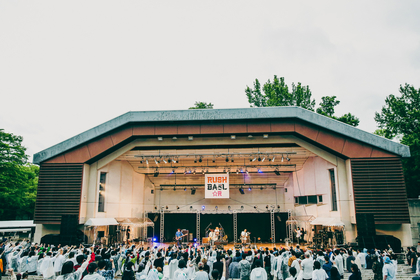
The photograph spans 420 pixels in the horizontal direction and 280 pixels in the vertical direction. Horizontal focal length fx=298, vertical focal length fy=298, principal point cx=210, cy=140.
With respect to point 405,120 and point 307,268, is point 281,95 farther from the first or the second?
point 307,268

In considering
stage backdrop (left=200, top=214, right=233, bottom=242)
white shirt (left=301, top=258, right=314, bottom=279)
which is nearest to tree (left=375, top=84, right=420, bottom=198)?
stage backdrop (left=200, top=214, right=233, bottom=242)

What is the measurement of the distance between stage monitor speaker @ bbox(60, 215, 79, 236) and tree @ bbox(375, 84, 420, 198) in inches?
942

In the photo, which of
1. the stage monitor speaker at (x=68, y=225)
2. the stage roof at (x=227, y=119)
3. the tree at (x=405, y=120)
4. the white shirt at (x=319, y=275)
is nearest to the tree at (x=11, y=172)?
the stage roof at (x=227, y=119)

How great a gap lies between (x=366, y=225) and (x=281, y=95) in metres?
27.5

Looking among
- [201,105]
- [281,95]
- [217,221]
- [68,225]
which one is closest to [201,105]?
[201,105]

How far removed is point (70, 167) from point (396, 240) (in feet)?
57.2

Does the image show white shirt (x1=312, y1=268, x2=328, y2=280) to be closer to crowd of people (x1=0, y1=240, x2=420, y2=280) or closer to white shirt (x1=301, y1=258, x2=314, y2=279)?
crowd of people (x1=0, y1=240, x2=420, y2=280)

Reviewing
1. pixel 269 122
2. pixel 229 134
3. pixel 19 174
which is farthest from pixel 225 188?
pixel 19 174

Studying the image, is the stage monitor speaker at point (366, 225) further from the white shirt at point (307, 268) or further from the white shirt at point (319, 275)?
the white shirt at point (319, 275)

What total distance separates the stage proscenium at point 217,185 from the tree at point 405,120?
14983 millimetres

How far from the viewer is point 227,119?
1614 centimetres

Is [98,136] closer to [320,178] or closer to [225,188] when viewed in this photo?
[225,188]

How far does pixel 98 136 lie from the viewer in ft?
55.6

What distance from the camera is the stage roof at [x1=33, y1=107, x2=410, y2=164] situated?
15.5 m
